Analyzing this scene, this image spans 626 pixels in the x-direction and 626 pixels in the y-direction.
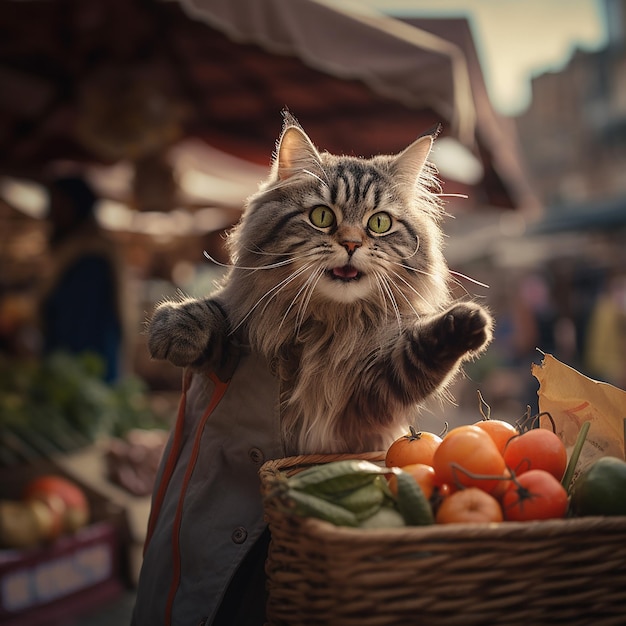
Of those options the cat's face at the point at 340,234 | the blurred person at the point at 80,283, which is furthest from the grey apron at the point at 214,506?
the blurred person at the point at 80,283

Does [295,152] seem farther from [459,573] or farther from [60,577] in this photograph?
[60,577]

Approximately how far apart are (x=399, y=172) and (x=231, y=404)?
809 mm

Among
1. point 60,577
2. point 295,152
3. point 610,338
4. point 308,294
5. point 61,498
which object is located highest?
point 295,152

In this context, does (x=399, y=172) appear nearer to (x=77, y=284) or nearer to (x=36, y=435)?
(x=36, y=435)

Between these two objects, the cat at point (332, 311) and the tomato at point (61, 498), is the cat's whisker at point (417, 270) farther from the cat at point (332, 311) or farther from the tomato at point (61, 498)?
the tomato at point (61, 498)

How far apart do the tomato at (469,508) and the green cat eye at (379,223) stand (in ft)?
2.30

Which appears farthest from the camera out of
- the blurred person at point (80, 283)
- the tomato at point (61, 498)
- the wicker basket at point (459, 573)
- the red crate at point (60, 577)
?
the blurred person at point (80, 283)

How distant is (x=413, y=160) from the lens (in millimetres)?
1808

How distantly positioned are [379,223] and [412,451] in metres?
0.59

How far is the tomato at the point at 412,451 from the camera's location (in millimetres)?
1365

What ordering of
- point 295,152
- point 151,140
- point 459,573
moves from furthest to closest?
point 151,140 → point 295,152 → point 459,573

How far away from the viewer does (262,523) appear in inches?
56.4

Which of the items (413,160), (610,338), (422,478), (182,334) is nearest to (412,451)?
(422,478)

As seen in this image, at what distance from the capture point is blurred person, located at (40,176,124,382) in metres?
4.33
